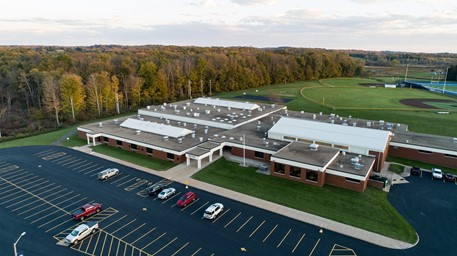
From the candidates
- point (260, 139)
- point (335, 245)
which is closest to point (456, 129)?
point (260, 139)

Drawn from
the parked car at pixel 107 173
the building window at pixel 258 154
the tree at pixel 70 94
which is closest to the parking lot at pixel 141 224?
the parked car at pixel 107 173

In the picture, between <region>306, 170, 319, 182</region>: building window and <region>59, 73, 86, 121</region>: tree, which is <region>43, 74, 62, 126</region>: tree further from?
<region>306, 170, 319, 182</region>: building window

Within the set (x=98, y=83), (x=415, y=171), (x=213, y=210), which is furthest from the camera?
(x=98, y=83)

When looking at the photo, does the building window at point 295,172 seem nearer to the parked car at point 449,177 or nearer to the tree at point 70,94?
the parked car at point 449,177

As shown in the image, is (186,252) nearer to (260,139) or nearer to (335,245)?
(335,245)

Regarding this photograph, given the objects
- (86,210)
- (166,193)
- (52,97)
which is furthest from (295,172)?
(52,97)

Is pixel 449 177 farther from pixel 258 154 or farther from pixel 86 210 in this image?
pixel 86 210

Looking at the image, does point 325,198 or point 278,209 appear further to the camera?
point 325,198
